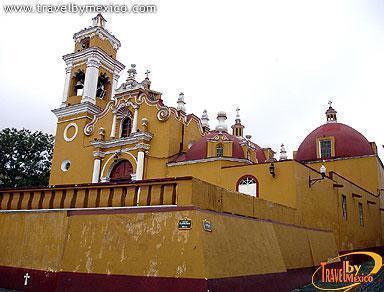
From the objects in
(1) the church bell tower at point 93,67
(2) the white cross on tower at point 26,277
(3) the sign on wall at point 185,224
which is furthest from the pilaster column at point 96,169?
(3) the sign on wall at point 185,224

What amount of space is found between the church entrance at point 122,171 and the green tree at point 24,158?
1121 centimetres

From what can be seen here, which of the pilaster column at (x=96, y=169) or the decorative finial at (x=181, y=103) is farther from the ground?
the decorative finial at (x=181, y=103)

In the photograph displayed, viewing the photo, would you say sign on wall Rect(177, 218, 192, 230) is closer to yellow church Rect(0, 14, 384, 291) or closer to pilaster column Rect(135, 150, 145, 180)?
yellow church Rect(0, 14, 384, 291)

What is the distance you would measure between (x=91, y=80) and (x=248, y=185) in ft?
41.8

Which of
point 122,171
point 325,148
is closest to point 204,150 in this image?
point 122,171

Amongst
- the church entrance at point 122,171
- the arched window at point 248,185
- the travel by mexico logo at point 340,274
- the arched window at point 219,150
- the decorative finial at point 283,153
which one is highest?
the decorative finial at point 283,153

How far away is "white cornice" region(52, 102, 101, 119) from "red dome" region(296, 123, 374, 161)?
12.6 m

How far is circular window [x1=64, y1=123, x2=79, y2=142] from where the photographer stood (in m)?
23.5

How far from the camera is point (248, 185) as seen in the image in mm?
15930

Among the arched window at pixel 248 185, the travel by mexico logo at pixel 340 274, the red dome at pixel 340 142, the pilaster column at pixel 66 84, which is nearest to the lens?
the travel by mexico logo at pixel 340 274

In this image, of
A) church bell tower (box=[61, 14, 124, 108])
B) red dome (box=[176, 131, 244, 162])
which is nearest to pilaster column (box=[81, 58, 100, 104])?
church bell tower (box=[61, 14, 124, 108])

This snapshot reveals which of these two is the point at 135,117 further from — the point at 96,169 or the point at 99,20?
the point at 99,20

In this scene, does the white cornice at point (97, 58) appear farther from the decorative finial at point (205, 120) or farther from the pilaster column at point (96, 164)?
the pilaster column at point (96, 164)

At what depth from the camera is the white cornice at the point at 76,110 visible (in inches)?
917
